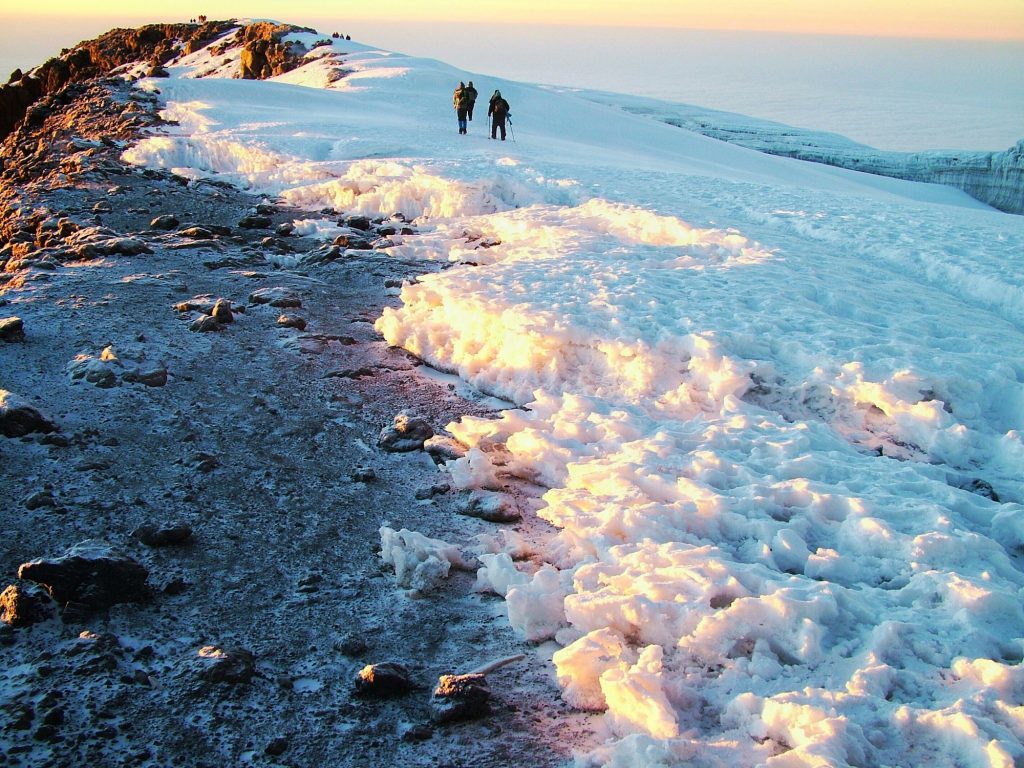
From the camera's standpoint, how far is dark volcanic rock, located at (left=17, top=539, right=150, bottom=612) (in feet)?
13.7

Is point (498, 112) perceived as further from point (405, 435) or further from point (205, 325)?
point (405, 435)

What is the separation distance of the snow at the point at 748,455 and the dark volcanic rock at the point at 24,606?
1806 mm

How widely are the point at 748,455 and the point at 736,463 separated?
10.1 inches

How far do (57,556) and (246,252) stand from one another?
7.36 meters

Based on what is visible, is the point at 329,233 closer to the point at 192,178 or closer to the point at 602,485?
the point at 192,178

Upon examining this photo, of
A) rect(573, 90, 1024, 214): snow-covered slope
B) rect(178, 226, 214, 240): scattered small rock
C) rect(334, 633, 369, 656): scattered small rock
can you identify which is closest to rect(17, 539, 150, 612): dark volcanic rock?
rect(334, 633, 369, 656): scattered small rock

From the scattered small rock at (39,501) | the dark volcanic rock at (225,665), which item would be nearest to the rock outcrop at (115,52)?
the scattered small rock at (39,501)

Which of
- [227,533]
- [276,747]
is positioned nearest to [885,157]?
[227,533]

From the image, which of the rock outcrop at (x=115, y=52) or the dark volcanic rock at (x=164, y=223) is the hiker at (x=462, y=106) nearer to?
the dark volcanic rock at (x=164, y=223)

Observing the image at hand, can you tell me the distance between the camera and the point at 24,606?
4.06m

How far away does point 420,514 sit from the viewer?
5441mm

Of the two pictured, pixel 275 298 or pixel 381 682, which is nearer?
pixel 381 682

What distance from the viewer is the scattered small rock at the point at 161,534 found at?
4.82 metres

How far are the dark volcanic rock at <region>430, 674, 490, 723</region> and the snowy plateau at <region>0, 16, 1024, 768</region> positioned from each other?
31 cm
